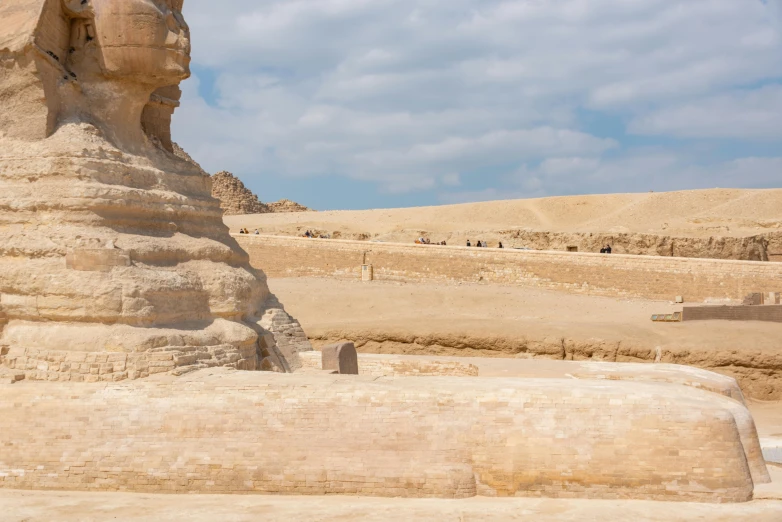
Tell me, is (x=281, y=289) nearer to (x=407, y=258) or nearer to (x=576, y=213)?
(x=407, y=258)

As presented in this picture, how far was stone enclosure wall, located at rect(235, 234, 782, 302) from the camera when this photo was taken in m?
20.7

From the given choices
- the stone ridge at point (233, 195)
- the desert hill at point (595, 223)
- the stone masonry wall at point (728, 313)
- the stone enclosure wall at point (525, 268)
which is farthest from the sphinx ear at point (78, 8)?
the stone ridge at point (233, 195)

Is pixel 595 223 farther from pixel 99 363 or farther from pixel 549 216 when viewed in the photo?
pixel 99 363

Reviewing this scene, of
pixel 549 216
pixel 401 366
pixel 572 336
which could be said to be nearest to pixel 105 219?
pixel 401 366

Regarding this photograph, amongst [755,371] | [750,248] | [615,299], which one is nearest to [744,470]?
[755,371]

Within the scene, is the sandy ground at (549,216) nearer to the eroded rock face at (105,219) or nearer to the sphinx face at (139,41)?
the eroded rock face at (105,219)

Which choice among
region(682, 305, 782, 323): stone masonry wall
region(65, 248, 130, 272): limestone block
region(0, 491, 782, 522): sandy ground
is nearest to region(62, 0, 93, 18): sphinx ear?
region(65, 248, 130, 272): limestone block

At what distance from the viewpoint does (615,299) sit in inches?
855

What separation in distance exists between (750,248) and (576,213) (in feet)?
69.0

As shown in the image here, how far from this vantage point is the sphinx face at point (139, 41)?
8.16 meters

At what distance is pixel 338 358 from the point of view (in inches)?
334

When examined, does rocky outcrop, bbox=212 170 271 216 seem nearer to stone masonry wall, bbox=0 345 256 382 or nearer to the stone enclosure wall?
the stone enclosure wall

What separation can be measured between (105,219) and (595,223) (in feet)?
126

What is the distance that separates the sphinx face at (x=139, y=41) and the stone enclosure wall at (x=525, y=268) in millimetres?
16168
